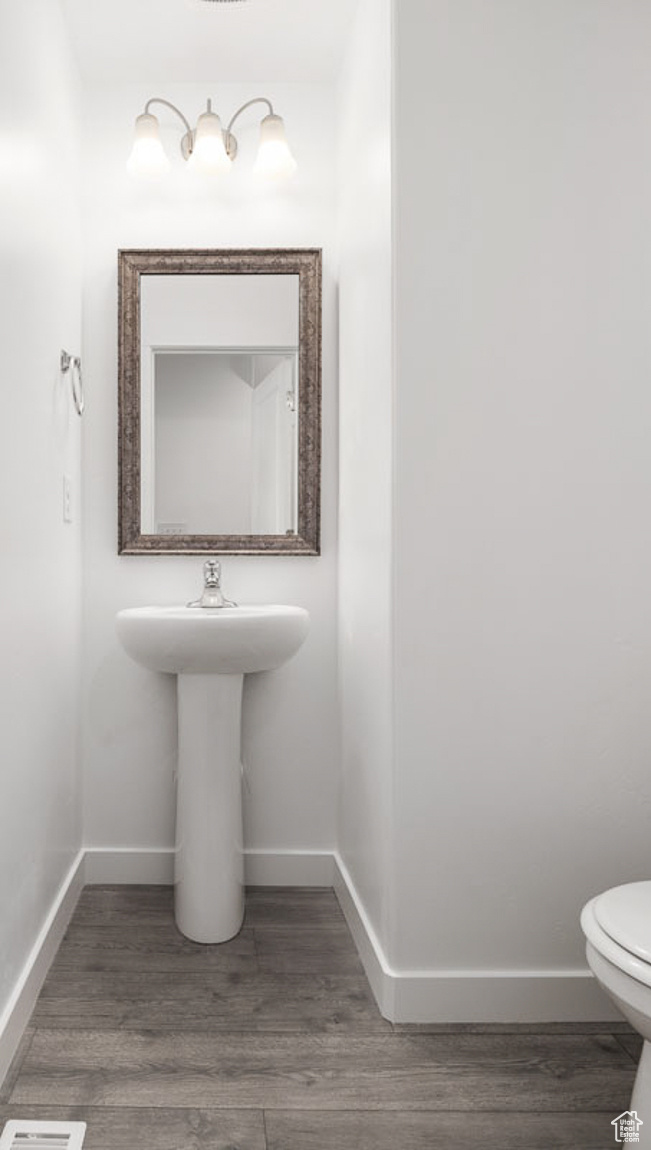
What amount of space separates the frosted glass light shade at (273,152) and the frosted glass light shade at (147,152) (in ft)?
0.90

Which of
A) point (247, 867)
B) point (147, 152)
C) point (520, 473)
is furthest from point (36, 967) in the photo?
point (147, 152)

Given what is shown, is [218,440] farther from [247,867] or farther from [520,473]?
[247,867]

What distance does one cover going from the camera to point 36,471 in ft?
6.25

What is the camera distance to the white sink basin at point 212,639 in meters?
2.00

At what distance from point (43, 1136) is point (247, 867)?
1.18 m

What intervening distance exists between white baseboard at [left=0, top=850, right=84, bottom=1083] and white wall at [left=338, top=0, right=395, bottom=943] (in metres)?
0.74

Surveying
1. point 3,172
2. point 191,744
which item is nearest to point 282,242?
point 3,172

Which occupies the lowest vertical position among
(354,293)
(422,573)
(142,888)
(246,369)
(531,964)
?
(142,888)

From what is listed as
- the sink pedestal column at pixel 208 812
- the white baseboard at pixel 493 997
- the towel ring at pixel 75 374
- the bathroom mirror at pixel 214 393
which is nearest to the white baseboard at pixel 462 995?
the white baseboard at pixel 493 997

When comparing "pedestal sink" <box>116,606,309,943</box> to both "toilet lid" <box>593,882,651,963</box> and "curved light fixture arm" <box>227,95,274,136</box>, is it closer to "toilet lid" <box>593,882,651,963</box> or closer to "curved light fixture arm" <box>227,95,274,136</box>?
"toilet lid" <box>593,882,651,963</box>

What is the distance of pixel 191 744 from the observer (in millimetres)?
2219

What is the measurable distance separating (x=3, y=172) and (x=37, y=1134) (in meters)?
1.68

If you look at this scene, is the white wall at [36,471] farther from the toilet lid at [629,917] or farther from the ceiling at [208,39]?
the toilet lid at [629,917]

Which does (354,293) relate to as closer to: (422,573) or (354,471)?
(354,471)
